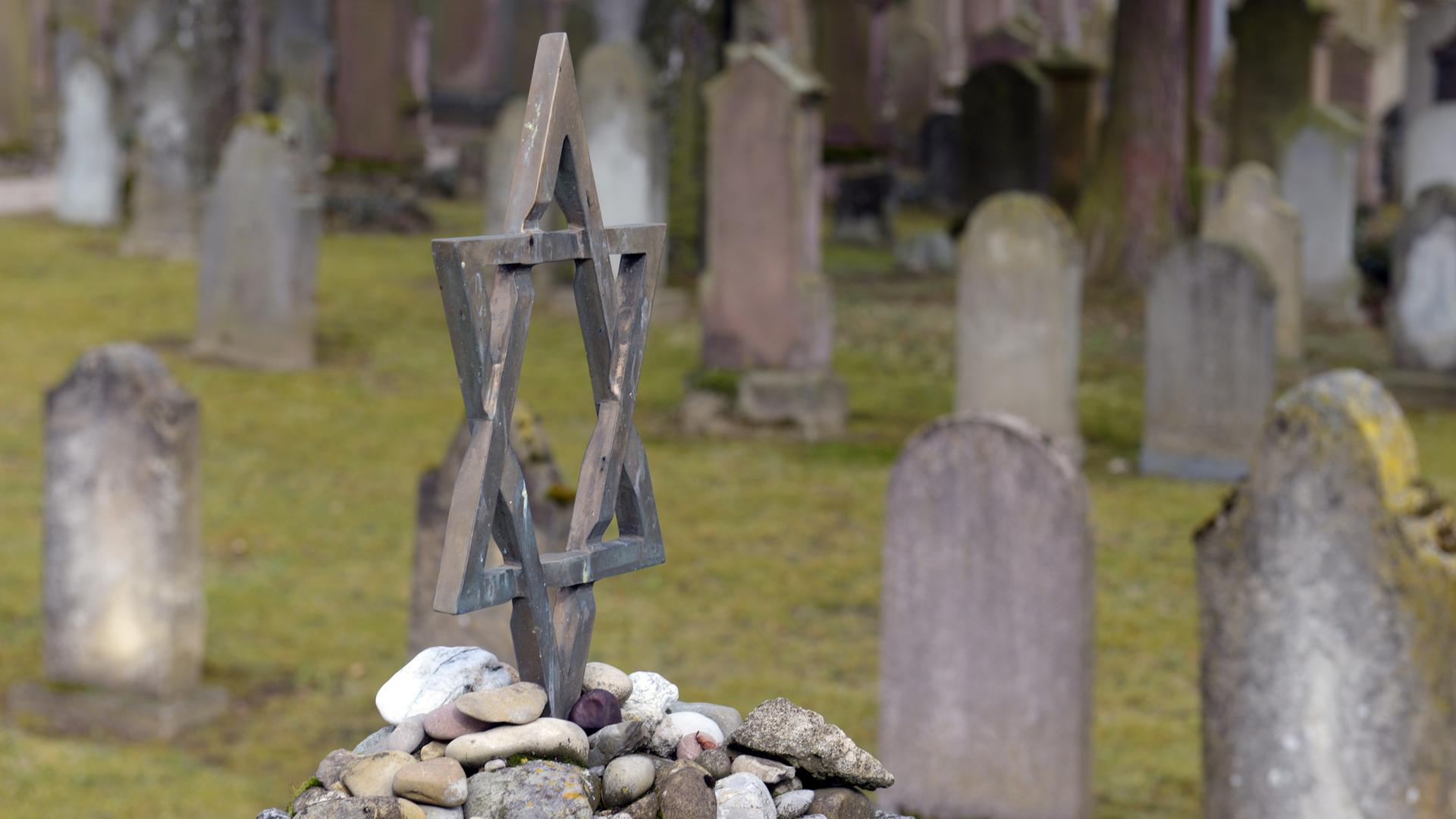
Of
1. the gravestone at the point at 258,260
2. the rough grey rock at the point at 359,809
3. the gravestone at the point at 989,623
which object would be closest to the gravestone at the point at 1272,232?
the gravestone at the point at 258,260

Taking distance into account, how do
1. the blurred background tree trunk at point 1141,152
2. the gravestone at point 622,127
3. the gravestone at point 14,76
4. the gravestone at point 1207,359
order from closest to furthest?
the gravestone at point 1207,359
the gravestone at point 622,127
the blurred background tree trunk at point 1141,152
the gravestone at point 14,76

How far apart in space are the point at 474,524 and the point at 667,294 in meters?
14.2

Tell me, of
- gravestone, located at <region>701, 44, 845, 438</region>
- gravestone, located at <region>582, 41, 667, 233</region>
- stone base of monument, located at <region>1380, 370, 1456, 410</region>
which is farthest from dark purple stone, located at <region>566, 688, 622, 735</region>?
gravestone, located at <region>582, 41, 667, 233</region>

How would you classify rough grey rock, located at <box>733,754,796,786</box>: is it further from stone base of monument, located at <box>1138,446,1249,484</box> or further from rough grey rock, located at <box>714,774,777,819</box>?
stone base of monument, located at <box>1138,446,1249,484</box>

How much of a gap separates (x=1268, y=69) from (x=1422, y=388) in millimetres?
6827

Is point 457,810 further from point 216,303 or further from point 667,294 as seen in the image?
point 667,294

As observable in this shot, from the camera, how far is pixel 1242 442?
10656 mm

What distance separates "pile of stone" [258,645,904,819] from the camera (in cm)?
231

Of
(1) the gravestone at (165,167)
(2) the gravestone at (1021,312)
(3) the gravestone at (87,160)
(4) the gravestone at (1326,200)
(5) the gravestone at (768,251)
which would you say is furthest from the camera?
(3) the gravestone at (87,160)

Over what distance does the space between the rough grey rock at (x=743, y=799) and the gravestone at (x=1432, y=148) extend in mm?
16901

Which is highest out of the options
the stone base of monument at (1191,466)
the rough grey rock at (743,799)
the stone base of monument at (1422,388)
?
the rough grey rock at (743,799)

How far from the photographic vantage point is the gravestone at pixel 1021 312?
1054 cm

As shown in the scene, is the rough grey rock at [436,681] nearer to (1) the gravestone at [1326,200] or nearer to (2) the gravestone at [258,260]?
(2) the gravestone at [258,260]

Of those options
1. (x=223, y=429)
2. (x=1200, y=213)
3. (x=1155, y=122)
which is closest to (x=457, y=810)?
(x=223, y=429)
